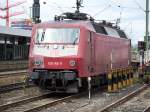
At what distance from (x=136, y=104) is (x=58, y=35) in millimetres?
4453

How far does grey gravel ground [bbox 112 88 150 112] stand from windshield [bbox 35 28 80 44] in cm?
343

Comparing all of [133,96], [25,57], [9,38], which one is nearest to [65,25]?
[133,96]

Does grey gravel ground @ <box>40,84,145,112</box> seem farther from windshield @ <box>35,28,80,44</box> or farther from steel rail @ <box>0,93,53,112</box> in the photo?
windshield @ <box>35,28,80,44</box>

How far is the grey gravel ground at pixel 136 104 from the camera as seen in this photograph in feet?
52.9

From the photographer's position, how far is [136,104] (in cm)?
1778

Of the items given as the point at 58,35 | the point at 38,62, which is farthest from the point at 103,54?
the point at 38,62

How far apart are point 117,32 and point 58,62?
318 inches

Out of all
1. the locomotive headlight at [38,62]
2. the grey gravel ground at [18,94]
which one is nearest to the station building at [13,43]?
the grey gravel ground at [18,94]

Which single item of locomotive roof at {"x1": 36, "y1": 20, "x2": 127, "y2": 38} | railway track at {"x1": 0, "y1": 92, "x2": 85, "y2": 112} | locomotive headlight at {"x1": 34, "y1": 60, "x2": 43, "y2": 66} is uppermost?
locomotive roof at {"x1": 36, "y1": 20, "x2": 127, "y2": 38}

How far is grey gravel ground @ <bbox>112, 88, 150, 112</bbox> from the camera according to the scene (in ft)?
52.9

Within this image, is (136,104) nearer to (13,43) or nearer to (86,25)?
(86,25)

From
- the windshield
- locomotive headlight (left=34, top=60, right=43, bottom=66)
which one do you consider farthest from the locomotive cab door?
locomotive headlight (left=34, top=60, right=43, bottom=66)

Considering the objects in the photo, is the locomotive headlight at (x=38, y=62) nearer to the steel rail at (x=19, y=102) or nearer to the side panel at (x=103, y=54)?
the steel rail at (x=19, y=102)

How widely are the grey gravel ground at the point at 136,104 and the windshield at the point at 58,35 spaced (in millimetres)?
3431
